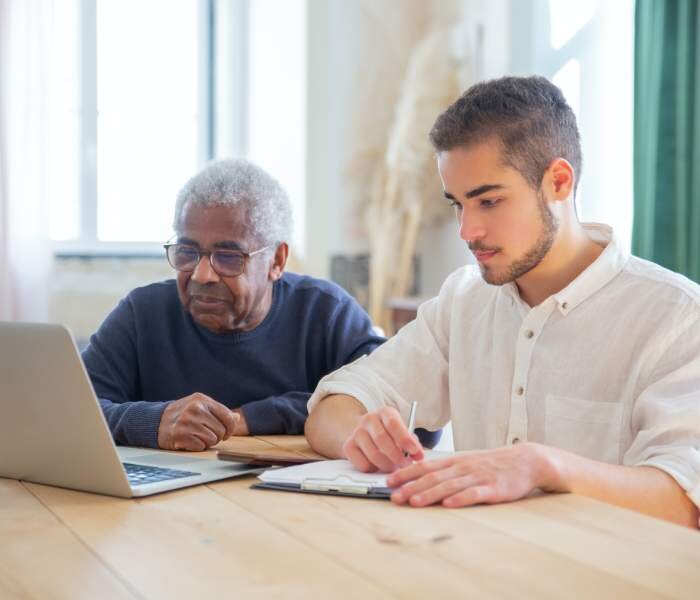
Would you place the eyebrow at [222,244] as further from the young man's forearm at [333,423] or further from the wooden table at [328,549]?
the wooden table at [328,549]

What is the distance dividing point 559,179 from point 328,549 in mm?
909

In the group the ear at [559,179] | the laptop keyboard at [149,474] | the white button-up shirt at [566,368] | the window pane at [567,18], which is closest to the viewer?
the laptop keyboard at [149,474]

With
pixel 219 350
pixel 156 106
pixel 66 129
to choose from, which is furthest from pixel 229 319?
pixel 156 106

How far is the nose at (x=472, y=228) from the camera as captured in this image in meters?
1.63

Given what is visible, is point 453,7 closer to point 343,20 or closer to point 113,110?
point 343,20

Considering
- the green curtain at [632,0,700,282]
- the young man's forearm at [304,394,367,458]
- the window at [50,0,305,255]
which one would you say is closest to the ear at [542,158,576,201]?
the young man's forearm at [304,394,367,458]

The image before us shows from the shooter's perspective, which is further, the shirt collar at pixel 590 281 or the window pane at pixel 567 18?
the window pane at pixel 567 18

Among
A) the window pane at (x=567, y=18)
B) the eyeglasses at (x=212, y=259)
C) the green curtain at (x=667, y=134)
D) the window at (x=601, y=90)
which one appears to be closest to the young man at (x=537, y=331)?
the eyeglasses at (x=212, y=259)

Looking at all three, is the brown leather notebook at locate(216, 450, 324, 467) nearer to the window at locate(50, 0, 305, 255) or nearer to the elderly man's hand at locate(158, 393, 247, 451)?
the elderly man's hand at locate(158, 393, 247, 451)

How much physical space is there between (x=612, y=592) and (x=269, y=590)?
0.28 meters

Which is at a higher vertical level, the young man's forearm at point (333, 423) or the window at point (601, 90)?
the window at point (601, 90)

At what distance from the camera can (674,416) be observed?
1393 millimetres

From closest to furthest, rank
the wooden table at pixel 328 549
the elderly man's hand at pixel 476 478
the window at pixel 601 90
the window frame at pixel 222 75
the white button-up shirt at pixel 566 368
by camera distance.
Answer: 1. the wooden table at pixel 328 549
2. the elderly man's hand at pixel 476 478
3. the white button-up shirt at pixel 566 368
4. the window at pixel 601 90
5. the window frame at pixel 222 75

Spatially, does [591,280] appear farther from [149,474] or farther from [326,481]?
[149,474]
